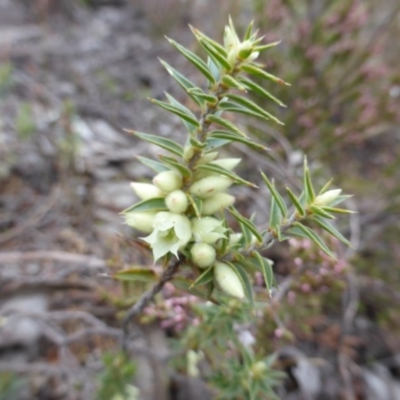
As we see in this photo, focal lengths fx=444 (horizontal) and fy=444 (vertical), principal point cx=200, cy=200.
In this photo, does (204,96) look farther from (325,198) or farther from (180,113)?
(325,198)

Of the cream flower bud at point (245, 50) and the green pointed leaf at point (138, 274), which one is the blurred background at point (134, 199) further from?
the cream flower bud at point (245, 50)

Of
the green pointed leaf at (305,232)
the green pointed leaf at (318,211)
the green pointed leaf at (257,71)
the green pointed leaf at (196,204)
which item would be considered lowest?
the green pointed leaf at (305,232)

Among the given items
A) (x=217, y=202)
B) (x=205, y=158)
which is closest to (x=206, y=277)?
(x=217, y=202)

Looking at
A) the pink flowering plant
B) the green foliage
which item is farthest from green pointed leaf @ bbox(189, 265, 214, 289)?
the green foliage

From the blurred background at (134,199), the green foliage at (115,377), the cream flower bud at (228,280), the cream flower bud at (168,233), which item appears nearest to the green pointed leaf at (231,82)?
the cream flower bud at (168,233)

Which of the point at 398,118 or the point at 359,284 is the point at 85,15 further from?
the point at 359,284
